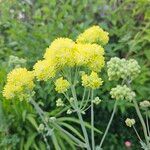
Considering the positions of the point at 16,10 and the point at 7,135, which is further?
the point at 16,10

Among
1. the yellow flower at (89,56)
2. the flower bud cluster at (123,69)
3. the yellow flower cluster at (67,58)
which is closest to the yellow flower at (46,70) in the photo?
the yellow flower cluster at (67,58)

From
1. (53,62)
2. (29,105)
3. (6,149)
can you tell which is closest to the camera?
(53,62)

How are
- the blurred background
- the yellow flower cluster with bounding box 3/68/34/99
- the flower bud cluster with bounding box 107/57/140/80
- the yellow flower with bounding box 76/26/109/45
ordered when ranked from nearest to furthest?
the flower bud cluster with bounding box 107/57/140/80 → the yellow flower cluster with bounding box 3/68/34/99 → the yellow flower with bounding box 76/26/109/45 → the blurred background

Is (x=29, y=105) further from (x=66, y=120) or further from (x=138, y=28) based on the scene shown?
(x=138, y=28)

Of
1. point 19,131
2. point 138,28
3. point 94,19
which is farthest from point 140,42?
point 19,131

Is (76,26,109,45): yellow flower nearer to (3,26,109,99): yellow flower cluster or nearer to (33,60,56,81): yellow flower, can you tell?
(3,26,109,99): yellow flower cluster

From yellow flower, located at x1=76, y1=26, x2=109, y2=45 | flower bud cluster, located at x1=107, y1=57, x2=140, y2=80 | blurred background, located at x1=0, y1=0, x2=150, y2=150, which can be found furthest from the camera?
blurred background, located at x1=0, y1=0, x2=150, y2=150

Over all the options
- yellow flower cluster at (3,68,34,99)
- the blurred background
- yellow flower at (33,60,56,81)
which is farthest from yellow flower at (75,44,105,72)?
the blurred background

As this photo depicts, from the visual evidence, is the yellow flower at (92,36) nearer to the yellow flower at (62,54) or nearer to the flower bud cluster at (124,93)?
the yellow flower at (62,54)
